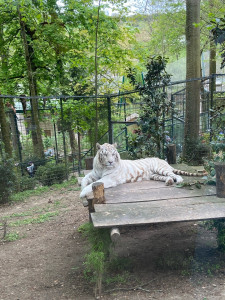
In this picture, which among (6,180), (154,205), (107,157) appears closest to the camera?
(154,205)

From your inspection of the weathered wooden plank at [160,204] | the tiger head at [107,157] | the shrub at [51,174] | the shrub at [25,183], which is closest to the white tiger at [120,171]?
the tiger head at [107,157]

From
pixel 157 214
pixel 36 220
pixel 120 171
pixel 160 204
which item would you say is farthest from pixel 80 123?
pixel 157 214

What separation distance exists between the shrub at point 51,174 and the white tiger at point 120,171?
3418 mm

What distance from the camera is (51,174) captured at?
7.50 meters

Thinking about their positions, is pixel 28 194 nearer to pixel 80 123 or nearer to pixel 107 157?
pixel 80 123

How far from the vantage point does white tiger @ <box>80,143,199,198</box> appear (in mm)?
4027

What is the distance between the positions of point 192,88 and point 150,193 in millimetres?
4160

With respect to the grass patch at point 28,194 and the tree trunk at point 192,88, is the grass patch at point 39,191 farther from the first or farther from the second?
the tree trunk at point 192,88

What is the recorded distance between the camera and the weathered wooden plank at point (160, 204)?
3.15m

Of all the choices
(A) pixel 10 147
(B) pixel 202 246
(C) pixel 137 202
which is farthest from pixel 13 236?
(A) pixel 10 147

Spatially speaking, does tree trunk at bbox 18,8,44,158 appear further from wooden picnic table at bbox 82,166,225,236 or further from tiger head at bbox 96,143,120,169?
wooden picnic table at bbox 82,166,225,236

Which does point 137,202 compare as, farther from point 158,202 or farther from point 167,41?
point 167,41

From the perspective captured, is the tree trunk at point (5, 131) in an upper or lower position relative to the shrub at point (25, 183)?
upper

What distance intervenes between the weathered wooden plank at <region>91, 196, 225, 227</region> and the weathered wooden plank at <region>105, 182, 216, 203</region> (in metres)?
0.32
